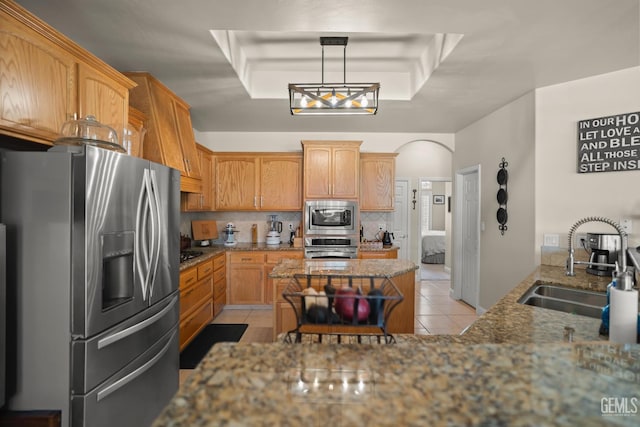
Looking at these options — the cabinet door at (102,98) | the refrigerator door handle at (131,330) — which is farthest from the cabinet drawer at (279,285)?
the cabinet door at (102,98)

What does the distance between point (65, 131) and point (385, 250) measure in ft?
12.2

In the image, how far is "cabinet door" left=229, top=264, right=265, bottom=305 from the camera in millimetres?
4227

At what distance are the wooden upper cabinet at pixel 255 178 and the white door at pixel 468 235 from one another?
96.0 inches

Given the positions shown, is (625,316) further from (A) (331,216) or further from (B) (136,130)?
(A) (331,216)

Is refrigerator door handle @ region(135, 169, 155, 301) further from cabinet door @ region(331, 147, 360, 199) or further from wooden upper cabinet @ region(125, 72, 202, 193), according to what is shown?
cabinet door @ region(331, 147, 360, 199)

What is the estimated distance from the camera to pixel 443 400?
1.81 feet

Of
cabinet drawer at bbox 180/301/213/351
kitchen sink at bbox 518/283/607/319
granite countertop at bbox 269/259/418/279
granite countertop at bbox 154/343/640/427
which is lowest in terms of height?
cabinet drawer at bbox 180/301/213/351

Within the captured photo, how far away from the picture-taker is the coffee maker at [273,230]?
4.53 meters

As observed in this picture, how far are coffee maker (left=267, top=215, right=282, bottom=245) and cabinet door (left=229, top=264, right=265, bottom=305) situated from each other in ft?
1.62

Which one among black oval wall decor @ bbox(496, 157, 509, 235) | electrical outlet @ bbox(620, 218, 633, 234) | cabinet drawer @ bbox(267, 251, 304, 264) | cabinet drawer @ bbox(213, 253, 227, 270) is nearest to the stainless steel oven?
cabinet drawer @ bbox(267, 251, 304, 264)

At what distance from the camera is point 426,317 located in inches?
156

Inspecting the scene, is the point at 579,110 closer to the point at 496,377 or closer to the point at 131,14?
the point at 496,377

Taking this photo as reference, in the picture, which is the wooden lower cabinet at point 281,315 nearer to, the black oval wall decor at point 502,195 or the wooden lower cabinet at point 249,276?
the wooden lower cabinet at point 249,276

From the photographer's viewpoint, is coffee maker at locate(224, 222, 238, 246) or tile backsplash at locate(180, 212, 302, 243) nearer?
coffee maker at locate(224, 222, 238, 246)
